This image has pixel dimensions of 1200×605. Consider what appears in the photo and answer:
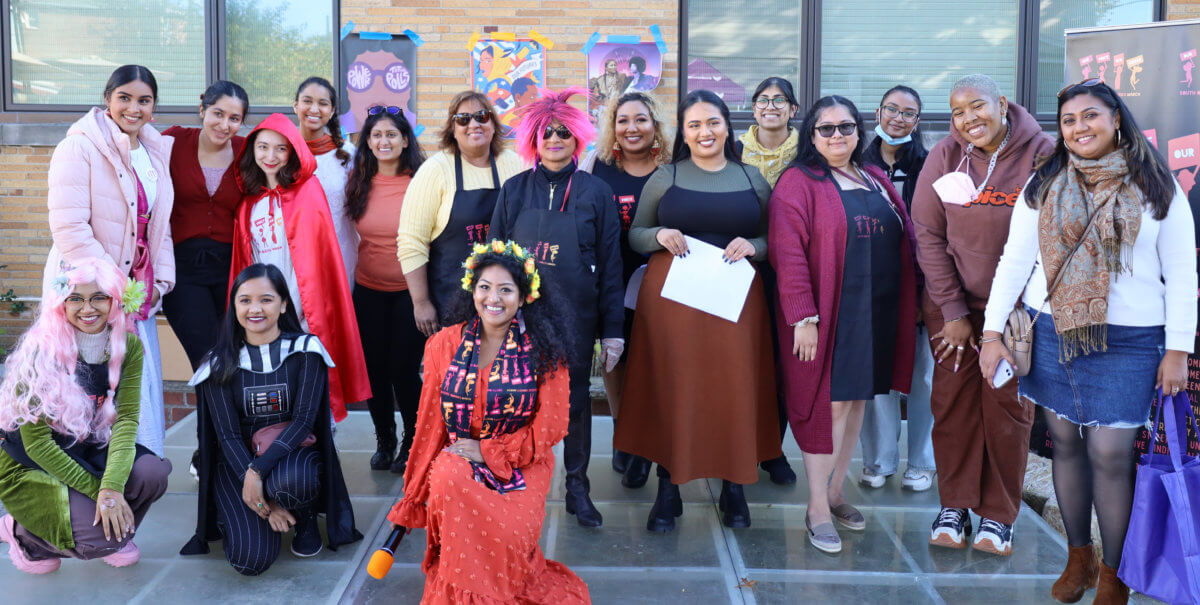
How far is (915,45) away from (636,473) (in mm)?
4401

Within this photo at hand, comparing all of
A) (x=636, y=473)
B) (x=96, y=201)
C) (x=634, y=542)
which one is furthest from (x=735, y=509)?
(x=96, y=201)

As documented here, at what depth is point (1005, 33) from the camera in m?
6.82

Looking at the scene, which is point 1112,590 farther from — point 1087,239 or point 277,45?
point 277,45

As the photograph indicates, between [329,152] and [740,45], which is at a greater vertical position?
[740,45]

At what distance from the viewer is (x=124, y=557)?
11.0ft

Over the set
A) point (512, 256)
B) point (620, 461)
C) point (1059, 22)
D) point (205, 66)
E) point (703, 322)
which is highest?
point (1059, 22)

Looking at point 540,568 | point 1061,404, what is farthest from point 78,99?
point 1061,404

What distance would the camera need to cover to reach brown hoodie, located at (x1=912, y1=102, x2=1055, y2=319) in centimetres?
328

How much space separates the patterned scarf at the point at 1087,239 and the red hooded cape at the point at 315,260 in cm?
287

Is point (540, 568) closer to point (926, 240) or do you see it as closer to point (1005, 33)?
point (926, 240)

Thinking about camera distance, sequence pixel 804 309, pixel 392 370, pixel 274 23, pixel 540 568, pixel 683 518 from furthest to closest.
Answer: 1. pixel 274 23
2. pixel 392 370
3. pixel 683 518
4. pixel 804 309
5. pixel 540 568

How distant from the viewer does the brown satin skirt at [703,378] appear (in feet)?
11.6

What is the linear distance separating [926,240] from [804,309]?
1.80 feet

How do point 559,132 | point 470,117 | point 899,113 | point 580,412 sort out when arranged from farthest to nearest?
point 899,113
point 470,117
point 580,412
point 559,132
